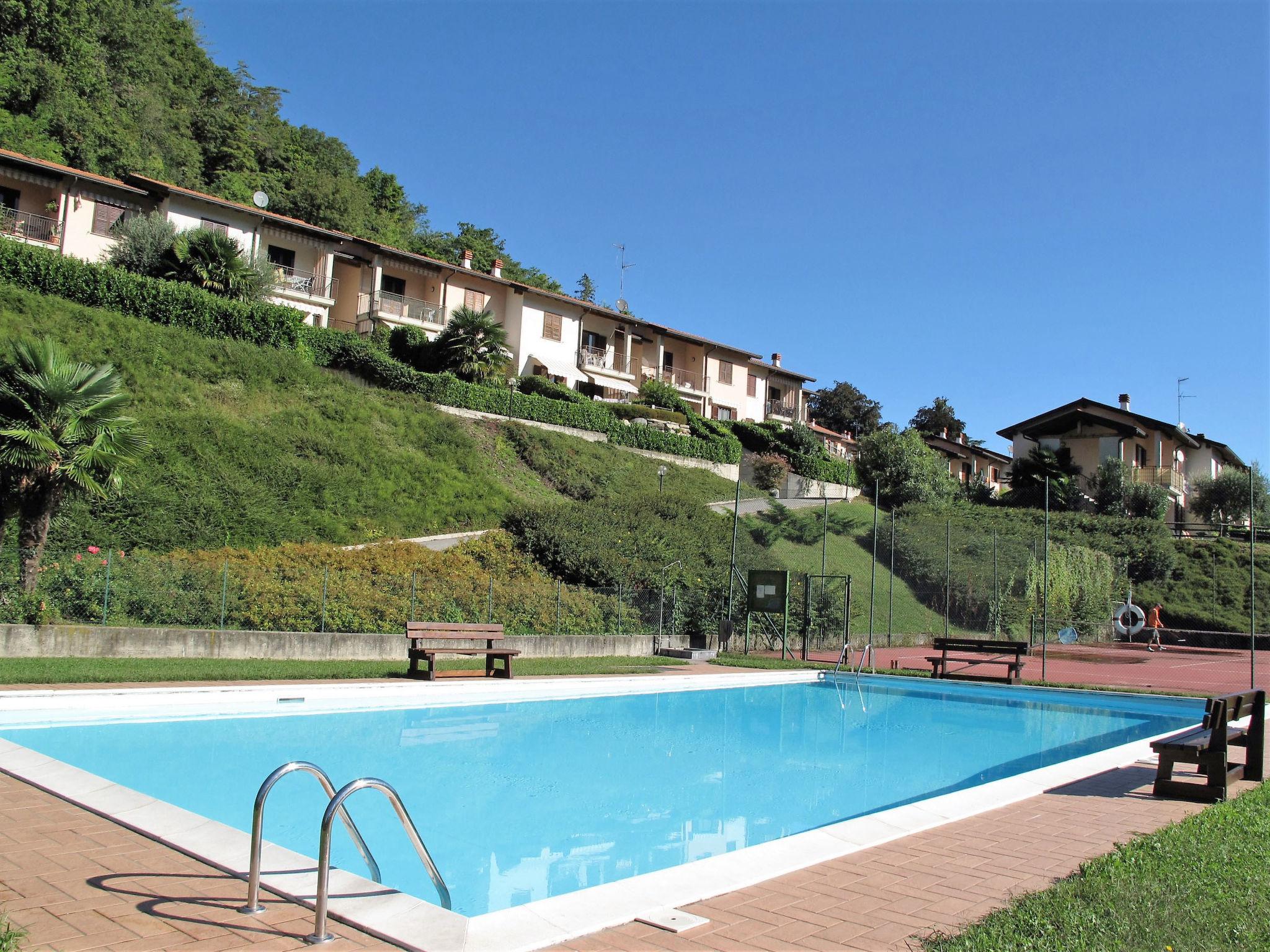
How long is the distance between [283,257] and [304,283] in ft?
4.71

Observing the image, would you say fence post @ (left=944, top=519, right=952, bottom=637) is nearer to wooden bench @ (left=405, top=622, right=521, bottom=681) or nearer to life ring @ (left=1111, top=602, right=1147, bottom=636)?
life ring @ (left=1111, top=602, right=1147, bottom=636)

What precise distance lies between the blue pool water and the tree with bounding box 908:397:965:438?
75.6 m

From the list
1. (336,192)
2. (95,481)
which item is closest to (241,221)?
(336,192)

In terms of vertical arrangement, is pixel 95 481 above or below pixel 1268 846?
above

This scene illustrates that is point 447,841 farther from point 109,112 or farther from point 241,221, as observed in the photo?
point 109,112

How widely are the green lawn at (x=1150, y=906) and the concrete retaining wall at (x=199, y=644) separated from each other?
13486 millimetres

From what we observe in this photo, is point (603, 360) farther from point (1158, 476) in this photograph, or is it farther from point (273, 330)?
point (1158, 476)

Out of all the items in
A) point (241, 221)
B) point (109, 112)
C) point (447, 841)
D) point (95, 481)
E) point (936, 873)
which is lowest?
point (447, 841)

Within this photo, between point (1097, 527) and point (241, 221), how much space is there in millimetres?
36973

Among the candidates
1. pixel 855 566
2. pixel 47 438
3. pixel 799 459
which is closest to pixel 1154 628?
pixel 855 566

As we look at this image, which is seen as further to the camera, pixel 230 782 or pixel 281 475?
pixel 281 475

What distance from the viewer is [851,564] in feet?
100

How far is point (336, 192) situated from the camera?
178 ft

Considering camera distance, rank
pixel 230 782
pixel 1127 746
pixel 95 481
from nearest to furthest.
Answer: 1. pixel 230 782
2. pixel 1127 746
3. pixel 95 481
